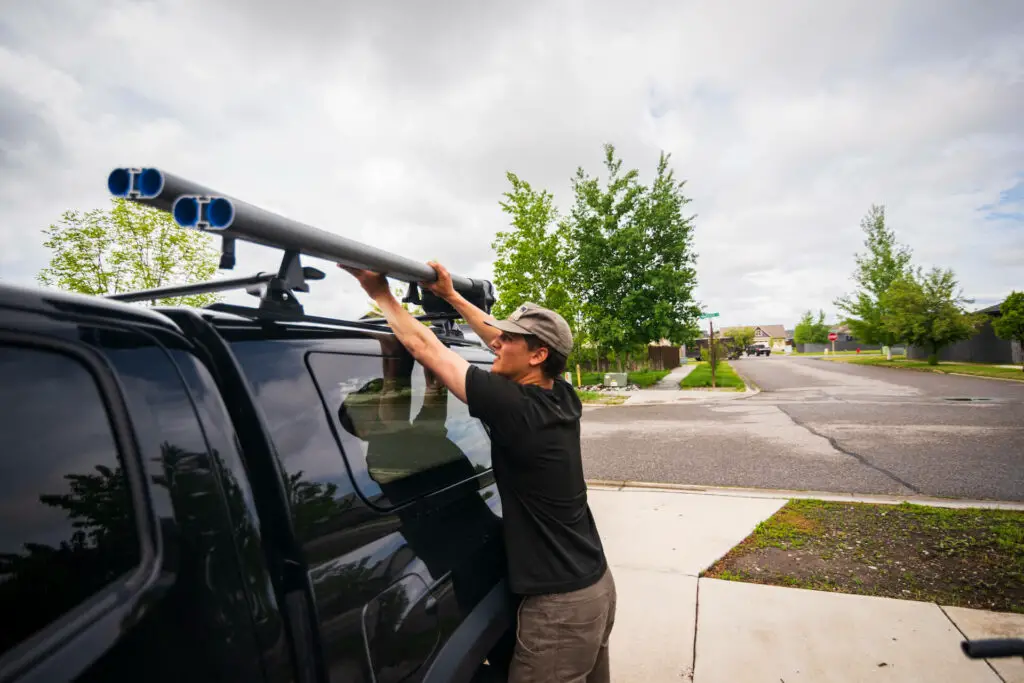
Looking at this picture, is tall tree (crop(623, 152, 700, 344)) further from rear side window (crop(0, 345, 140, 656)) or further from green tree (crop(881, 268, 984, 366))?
rear side window (crop(0, 345, 140, 656))

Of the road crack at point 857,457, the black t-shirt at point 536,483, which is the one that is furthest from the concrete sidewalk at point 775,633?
the road crack at point 857,457

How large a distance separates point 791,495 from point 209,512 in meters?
6.21

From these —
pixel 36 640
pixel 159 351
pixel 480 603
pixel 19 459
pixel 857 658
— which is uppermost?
pixel 159 351

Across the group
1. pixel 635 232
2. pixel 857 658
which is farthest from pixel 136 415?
pixel 635 232

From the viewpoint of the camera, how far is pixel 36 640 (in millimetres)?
787

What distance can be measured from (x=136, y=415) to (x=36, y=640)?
1.26ft

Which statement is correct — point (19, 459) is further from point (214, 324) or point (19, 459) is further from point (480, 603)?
point (480, 603)

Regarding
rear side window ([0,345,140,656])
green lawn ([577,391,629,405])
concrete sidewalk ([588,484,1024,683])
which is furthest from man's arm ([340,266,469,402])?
green lawn ([577,391,629,405])

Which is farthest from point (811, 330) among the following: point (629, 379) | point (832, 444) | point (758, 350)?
point (832, 444)

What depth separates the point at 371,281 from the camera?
1806 millimetres

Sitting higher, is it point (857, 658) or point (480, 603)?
point (480, 603)

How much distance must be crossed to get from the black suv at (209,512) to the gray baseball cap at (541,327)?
0.55 metres

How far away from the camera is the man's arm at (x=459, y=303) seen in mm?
2025

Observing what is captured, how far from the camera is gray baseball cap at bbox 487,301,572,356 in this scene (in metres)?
1.94
